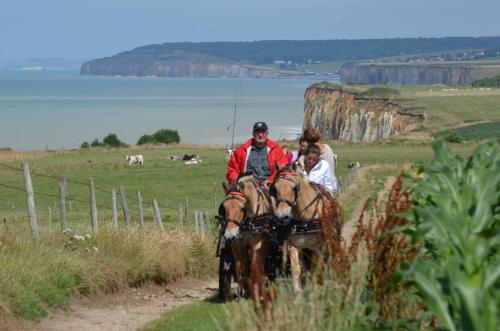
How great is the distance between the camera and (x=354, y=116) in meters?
154

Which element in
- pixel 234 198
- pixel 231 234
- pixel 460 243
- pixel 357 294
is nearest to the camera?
pixel 460 243

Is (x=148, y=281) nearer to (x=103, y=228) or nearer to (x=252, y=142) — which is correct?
(x=103, y=228)

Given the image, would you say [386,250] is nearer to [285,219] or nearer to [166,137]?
[285,219]

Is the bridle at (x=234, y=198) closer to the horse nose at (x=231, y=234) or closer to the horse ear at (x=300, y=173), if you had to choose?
the horse nose at (x=231, y=234)

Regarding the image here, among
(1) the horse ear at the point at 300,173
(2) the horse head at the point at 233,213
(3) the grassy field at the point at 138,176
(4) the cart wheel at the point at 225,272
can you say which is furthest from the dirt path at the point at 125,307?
(3) the grassy field at the point at 138,176

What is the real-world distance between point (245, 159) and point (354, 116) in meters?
141

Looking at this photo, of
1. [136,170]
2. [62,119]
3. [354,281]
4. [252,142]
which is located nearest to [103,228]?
[252,142]

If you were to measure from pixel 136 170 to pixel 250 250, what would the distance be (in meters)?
45.1

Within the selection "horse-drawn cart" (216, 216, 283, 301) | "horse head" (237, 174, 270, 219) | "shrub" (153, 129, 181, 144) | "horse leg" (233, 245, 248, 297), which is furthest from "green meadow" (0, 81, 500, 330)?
"shrub" (153, 129, 181, 144)

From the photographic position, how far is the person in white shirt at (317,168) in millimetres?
13820

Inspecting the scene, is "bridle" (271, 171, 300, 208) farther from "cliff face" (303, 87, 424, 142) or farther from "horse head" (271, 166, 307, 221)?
"cliff face" (303, 87, 424, 142)

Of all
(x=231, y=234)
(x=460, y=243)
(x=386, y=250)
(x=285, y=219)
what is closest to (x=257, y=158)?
(x=231, y=234)

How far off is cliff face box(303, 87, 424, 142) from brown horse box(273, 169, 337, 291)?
10167 cm

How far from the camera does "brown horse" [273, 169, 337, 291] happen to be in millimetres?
12742
